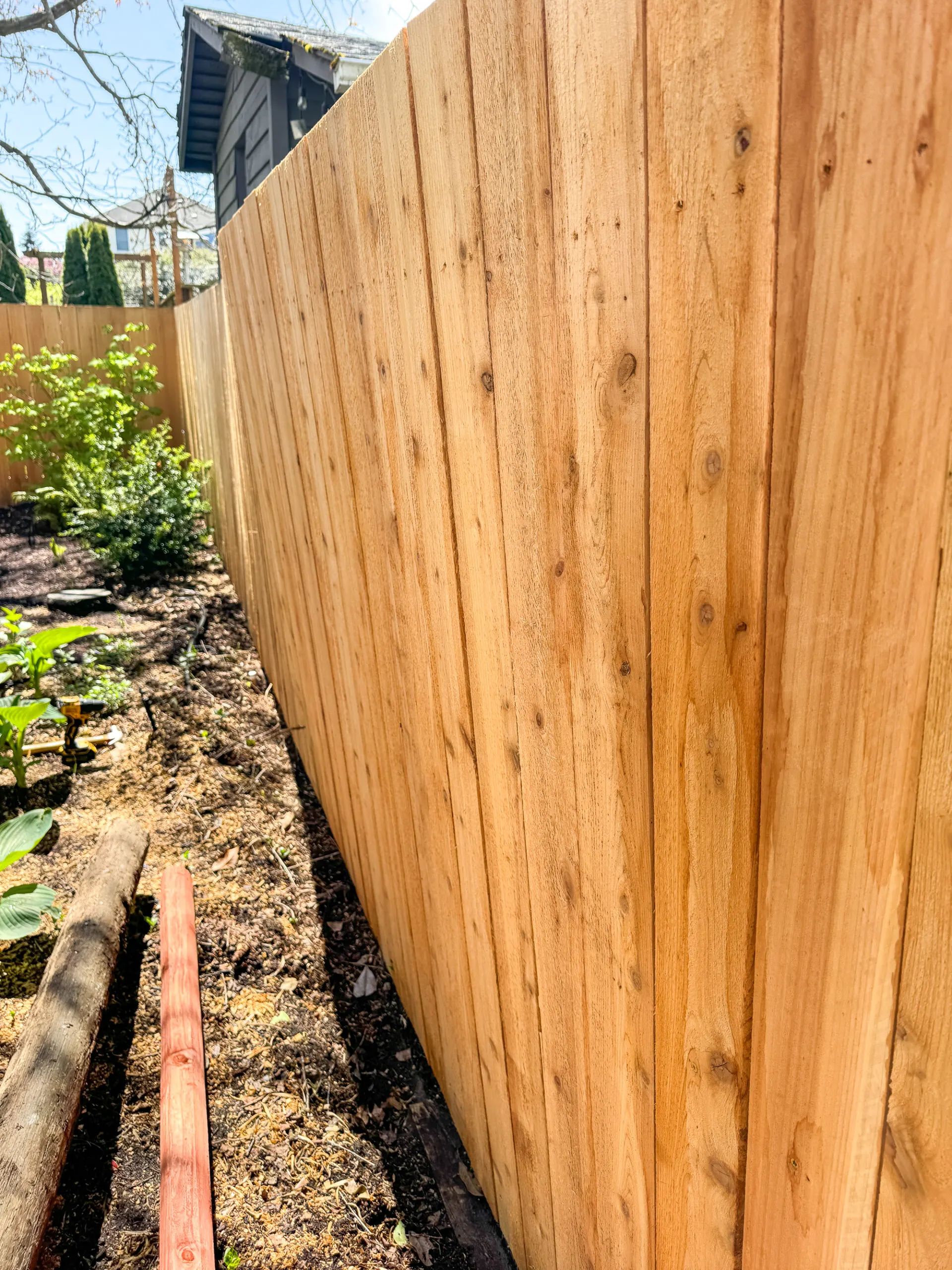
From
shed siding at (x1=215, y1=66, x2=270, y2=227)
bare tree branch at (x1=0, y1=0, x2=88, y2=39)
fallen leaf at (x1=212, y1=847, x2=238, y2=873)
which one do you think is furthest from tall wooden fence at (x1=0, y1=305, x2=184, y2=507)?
fallen leaf at (x1=212, y1=847, x2=238, y2=873)

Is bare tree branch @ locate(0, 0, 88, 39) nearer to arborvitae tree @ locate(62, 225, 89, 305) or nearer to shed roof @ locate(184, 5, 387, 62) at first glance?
shed roof @ locate(184, 5, 387, 62)

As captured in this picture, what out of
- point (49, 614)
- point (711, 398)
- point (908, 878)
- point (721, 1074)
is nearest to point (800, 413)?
point (711, 398)

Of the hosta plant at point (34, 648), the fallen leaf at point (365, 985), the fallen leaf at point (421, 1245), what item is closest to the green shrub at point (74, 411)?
the hosta plant at point (34, 648)

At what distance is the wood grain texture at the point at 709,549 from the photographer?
0.78 metres

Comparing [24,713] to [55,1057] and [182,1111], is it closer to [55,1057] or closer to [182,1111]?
[55,1057]

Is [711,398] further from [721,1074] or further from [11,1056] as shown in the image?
[11,1056]

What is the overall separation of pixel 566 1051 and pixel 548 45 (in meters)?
1.43

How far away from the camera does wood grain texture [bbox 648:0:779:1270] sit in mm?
775

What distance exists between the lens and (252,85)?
1033 cm

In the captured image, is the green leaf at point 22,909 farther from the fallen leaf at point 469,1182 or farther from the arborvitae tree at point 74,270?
the arborvitae tree at point 74,270

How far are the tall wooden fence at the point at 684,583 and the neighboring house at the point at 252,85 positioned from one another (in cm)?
631

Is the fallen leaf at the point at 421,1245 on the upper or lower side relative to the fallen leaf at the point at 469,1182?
lower

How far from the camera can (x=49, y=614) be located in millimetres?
6586

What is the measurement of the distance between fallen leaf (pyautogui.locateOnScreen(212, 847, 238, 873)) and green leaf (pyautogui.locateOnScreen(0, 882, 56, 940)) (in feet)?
2.46
